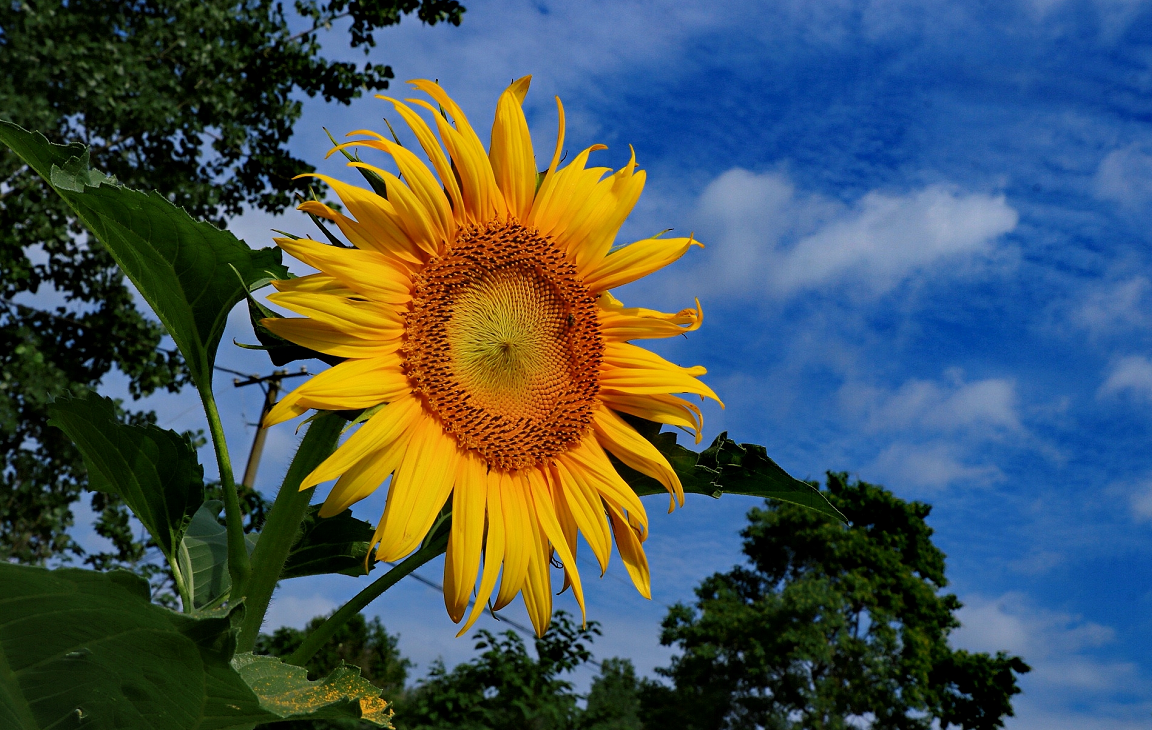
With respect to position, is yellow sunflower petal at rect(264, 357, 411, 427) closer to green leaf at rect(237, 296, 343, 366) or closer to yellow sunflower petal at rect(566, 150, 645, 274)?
green leaf at rect(237, 296, 343, 366)

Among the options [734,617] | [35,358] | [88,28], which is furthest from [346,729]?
[734,617]

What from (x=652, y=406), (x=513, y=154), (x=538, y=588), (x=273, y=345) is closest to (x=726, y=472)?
(x=652, y=406)

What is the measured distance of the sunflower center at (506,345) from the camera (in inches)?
49.6

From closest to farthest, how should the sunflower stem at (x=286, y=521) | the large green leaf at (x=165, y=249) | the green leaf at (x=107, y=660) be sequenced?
the green leaf at (x=107, y=660)
the large green leaf at (x=165, y=249)
the sunflower stem at (x=286, y=521)

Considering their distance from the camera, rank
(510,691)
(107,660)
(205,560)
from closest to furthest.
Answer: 1. (107,660)
2. (205,560)
3. (510,691)

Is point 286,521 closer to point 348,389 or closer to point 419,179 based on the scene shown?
point 348,389

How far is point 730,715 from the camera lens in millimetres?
18438

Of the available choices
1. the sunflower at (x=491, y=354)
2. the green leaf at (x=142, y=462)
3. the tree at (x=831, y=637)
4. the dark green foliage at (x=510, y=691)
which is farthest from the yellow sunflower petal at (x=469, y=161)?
the tree at (x=831, y=637)

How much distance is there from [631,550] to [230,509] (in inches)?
23.1

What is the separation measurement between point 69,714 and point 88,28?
11581 millimetres

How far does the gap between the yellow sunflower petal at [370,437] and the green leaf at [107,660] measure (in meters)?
0.24

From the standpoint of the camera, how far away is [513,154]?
51.3 inches

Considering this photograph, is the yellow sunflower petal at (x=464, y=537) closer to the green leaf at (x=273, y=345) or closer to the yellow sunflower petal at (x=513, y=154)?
the green leaf at (x=273, y=345)

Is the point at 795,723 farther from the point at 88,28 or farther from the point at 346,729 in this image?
the point at 88,28
